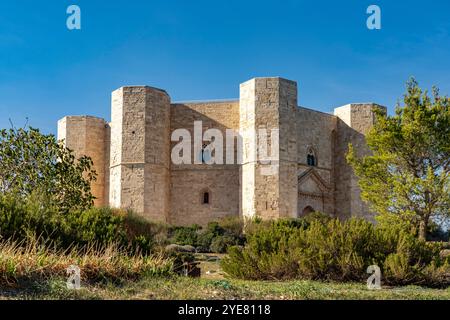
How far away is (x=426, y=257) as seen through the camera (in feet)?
45.3

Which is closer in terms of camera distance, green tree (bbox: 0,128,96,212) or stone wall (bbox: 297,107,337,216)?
green tree (bbox: 0,128,96,212)

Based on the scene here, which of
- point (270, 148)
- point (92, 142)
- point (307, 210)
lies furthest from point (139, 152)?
point (307, 210)

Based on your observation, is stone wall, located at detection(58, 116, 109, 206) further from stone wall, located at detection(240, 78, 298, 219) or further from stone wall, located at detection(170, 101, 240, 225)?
stone wall, located at detection(240, 78, 298, 219)

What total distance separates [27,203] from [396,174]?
13205mm

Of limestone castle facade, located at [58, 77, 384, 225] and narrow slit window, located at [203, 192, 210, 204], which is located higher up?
limestone castle facade, located at [58, 77, 384, 225]

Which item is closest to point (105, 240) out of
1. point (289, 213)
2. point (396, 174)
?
point (396, 174)

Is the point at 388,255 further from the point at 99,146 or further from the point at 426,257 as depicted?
the point at 99,146

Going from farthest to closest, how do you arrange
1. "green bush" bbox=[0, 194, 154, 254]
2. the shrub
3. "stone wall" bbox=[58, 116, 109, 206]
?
"stone wall" bbox=[58, 116, 109, 206] → the shrub → "green bush" bbox=[0, 194, 154, 254]

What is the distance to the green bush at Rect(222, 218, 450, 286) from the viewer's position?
42.0 ft

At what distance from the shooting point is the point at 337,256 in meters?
13.2

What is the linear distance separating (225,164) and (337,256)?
71.1 feet

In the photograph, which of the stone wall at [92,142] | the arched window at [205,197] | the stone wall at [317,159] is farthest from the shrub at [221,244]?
the stone wall at [92,142]

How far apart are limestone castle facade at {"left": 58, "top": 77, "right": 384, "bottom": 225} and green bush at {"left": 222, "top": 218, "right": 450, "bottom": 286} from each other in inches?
704

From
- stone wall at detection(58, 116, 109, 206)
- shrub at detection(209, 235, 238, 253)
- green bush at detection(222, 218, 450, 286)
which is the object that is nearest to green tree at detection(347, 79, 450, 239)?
shrub at detection(209, 235, 238, 253)
